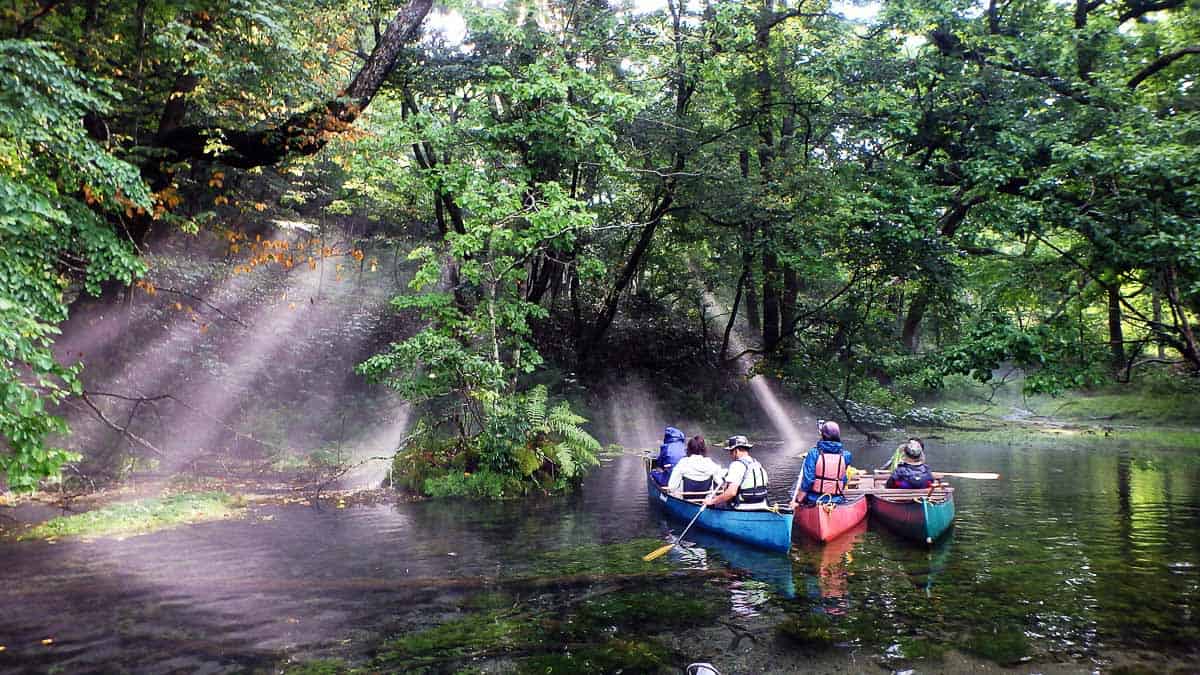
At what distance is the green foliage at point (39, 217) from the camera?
→ 6.86m

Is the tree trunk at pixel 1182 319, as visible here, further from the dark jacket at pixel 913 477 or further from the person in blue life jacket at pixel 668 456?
the person in blue life jacket at pixel 668 456

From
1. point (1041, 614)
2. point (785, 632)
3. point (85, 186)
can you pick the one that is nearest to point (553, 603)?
point (785, 632)

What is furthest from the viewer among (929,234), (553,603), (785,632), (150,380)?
(150,380)

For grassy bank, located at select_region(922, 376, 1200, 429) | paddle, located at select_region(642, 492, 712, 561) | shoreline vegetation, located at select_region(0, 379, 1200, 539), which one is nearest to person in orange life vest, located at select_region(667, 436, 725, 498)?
paddle, located at select_region(642, 492, 712, 561)

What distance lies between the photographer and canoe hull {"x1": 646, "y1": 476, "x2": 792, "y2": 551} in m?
10.8

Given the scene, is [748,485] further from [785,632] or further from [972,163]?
[972,163]

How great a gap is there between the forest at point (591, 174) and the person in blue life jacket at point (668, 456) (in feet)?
6.39

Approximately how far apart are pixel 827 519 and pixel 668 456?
4423mm

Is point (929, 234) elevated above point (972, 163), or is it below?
below

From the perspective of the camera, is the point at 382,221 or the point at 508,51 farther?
the point at 382,221

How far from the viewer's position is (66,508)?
12594 millimetres

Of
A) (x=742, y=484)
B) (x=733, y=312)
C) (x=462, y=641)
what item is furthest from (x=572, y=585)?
(x=733, y=312)

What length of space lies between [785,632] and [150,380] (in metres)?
19.0

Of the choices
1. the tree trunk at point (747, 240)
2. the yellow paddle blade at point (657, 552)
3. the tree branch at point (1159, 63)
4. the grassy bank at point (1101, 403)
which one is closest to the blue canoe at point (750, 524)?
the yellow paddle blade at point (657, 552)
